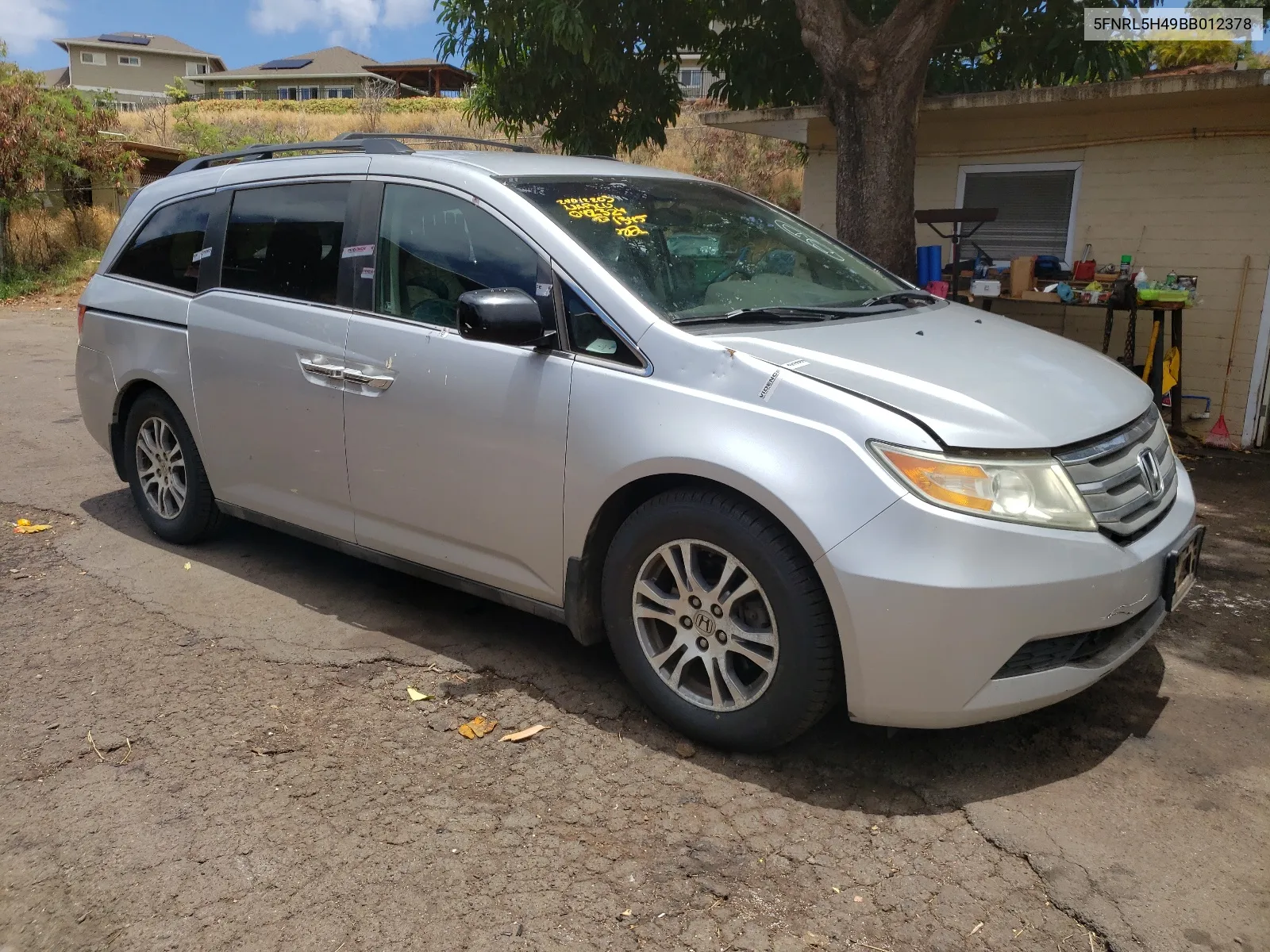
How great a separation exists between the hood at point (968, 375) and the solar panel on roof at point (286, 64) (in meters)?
71.7

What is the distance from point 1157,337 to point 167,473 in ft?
23.2

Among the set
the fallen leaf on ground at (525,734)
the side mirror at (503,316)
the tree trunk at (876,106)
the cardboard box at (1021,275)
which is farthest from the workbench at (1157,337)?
the fallen leaf on ground at (525,734)

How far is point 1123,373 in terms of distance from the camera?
11.9ft

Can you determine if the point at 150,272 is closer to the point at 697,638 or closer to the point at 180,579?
the point at 180,579

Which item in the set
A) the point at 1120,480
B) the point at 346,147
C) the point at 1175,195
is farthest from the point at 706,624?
the point at 1175,195

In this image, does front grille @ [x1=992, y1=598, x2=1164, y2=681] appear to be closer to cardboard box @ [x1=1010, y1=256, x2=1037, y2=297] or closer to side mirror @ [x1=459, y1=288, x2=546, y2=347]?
side mirror @ [x1=459, y1=288, x2=546, y2=347]

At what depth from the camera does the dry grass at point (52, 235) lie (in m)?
18.9

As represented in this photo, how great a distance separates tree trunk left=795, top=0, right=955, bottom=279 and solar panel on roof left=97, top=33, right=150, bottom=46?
78128 mm

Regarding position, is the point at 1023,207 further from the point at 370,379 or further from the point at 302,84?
the point at 302,84

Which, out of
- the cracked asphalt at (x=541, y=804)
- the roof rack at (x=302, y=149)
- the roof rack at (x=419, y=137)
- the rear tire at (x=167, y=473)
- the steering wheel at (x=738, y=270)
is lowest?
the cracked asphalt at (x=541, y=804)

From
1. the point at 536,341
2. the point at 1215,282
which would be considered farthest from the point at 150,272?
the point at 1215,282

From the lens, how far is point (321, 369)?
13.3ft

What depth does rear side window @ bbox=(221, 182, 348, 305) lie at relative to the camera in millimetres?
4156

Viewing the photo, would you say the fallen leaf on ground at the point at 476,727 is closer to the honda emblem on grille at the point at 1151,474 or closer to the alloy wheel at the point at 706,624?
the alloy wheel at the point at 706,624
